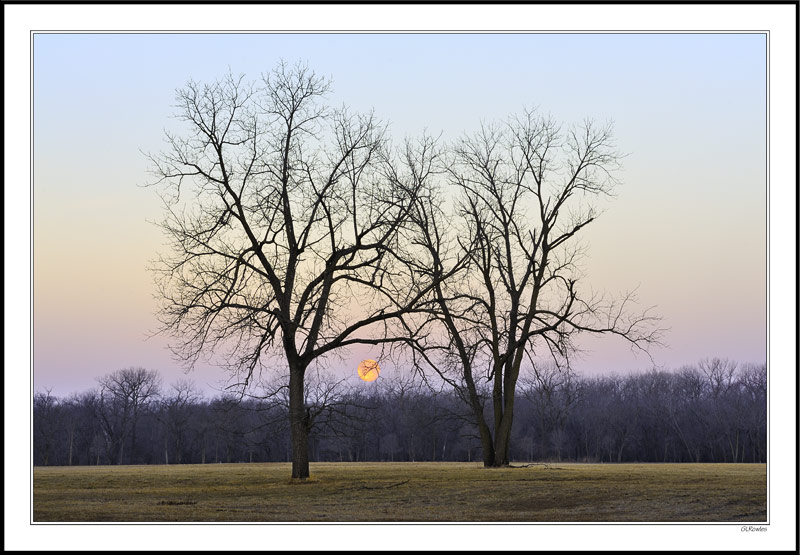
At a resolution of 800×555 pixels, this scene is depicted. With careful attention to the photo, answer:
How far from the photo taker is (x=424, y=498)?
22.6 metres

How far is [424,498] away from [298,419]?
638 centimetres

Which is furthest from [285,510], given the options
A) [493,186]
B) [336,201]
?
[493,186]

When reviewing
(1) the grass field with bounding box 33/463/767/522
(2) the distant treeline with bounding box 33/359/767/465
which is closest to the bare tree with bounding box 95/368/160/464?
(2) the distant treeline with bounding box 33/359/767/465

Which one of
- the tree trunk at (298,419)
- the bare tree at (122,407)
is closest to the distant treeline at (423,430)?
the bare tree at (122,407)

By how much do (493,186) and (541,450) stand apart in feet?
187

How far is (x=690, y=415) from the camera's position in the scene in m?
81.4

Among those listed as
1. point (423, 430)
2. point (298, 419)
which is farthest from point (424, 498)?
point (423, 430)

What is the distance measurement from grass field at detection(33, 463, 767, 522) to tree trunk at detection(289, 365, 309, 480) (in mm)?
613

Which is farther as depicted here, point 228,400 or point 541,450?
point 541,450

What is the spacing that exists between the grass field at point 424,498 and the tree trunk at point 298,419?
24.1 inches

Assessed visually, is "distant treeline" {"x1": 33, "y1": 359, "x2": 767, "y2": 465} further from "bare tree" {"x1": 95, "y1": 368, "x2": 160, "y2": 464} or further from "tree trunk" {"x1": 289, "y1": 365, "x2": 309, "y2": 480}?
"tree trunk" {"x1": 289, "y1": 365, "x2": 309, "y2": 480}

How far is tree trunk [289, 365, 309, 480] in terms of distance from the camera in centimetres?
2766

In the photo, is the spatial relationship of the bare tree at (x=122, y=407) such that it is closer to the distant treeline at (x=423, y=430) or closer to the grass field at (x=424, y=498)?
the distant treeline at (x=423, y=430)
